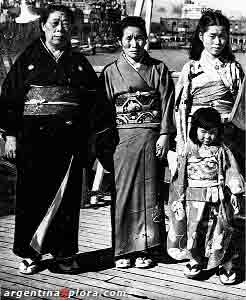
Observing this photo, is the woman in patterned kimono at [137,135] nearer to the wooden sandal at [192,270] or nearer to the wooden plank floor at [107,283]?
the wooden plank floor at [107,283]

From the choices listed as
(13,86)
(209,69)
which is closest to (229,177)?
(209,69)

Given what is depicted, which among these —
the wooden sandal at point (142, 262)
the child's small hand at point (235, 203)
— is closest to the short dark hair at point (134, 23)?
the child's small hand at point (235, 203)

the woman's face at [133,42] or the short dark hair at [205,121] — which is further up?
the woman's face at [133,42]

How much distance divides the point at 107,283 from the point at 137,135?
0.98 meters

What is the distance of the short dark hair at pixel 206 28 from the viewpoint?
3035mm

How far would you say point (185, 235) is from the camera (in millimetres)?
3293

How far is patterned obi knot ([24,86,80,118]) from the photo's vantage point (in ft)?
10.0

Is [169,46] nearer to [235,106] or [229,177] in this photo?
[235,106]

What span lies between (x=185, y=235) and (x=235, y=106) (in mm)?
941

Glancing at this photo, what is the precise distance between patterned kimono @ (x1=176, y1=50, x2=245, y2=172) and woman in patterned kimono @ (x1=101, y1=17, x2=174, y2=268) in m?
0.09

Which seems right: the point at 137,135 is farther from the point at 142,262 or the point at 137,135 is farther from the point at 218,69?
the point at 142,262

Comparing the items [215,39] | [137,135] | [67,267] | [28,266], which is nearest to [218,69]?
[215,39]

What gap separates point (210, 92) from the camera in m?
3.14

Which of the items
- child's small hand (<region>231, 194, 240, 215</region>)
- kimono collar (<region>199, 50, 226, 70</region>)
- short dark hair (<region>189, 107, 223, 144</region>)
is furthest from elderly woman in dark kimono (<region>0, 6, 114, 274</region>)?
child's small hand (<region>231, 194, 240, 215</region>)
